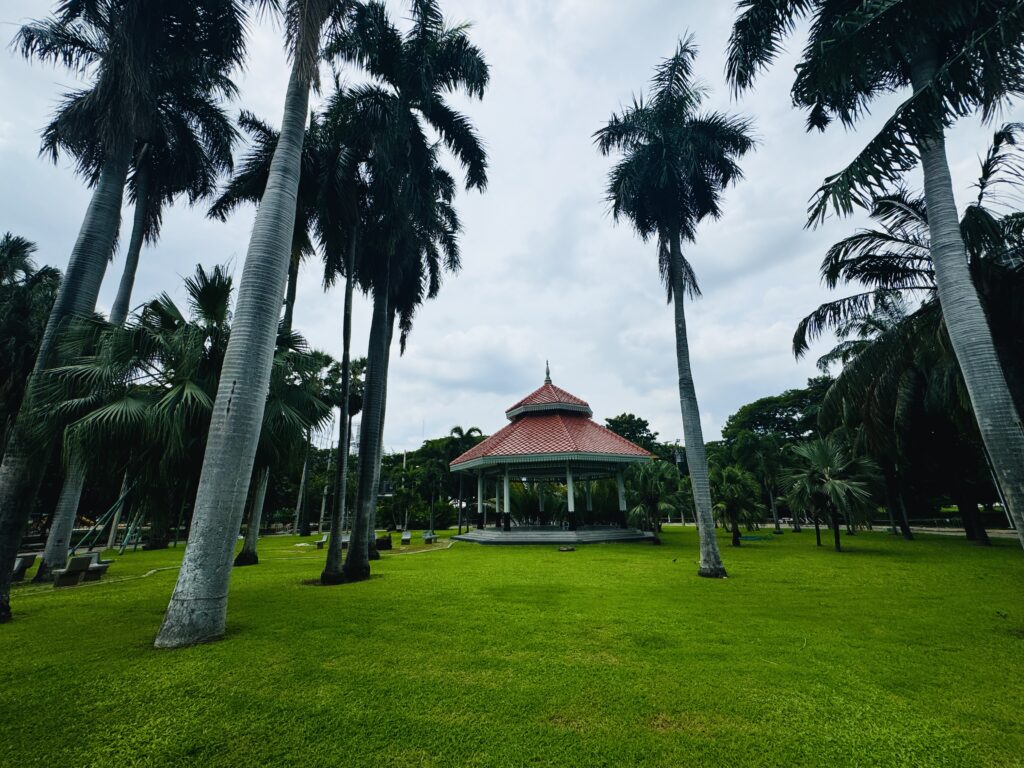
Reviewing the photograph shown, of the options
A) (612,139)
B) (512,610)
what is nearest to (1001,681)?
(512,610)

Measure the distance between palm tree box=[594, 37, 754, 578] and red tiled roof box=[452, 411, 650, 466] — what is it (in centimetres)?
921

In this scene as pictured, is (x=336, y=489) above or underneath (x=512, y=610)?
above

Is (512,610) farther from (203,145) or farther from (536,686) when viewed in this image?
(203,145)

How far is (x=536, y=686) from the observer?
13.7 ft

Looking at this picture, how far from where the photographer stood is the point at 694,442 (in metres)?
11.4

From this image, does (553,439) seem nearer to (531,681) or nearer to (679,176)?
(679,176)

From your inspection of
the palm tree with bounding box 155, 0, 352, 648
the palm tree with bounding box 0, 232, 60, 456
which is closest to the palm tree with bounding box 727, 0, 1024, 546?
the palm tree with bounding box 155, 0, 352, 648

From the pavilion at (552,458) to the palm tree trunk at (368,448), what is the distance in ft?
34.0

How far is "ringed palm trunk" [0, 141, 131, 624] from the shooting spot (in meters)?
6.79

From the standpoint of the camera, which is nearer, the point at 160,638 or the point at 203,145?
the point at 160,638

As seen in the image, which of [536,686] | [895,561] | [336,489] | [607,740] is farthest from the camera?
[895,561]

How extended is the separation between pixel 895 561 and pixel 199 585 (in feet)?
56.6

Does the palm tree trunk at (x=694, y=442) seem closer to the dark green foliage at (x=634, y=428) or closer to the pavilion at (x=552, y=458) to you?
the pavilion at (x=552, y=458)

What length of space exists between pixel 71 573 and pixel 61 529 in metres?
2.09
